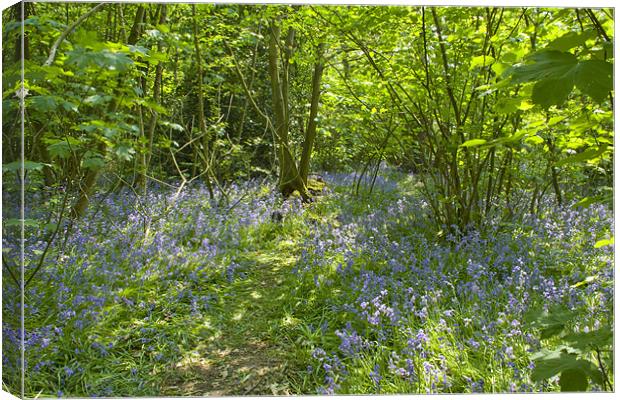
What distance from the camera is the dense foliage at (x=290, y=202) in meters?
2.80

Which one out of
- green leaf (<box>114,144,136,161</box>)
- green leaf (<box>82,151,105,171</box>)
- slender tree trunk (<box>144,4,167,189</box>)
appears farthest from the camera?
slender tree trunk (<box>144,4,167,189</box>)

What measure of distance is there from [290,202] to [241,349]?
131cm

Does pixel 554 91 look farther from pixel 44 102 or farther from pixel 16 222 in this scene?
pixel 16 222

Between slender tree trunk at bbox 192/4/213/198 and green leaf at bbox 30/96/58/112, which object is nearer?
green leaf at bbox 30/96/58/112

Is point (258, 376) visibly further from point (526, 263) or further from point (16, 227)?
point (526, 263)

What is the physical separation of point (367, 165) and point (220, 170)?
1.09m

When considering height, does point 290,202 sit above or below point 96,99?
below

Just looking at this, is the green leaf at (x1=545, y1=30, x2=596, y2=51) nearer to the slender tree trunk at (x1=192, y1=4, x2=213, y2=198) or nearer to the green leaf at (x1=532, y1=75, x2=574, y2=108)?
the green leaf at (x1=532, y1=75, x2=574, y2=108)

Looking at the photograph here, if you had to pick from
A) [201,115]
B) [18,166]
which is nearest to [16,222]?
[18,166]

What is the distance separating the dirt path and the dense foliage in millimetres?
15

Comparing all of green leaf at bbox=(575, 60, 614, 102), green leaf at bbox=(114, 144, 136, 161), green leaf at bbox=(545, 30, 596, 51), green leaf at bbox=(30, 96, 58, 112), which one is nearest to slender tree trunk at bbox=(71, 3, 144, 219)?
green leaf at bbox=(114, 144, 136, 161)

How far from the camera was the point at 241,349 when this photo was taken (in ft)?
10.0

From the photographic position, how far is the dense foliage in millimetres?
2801

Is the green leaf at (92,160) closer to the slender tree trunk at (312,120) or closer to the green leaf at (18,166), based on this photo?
the green leaf at (18,166)
